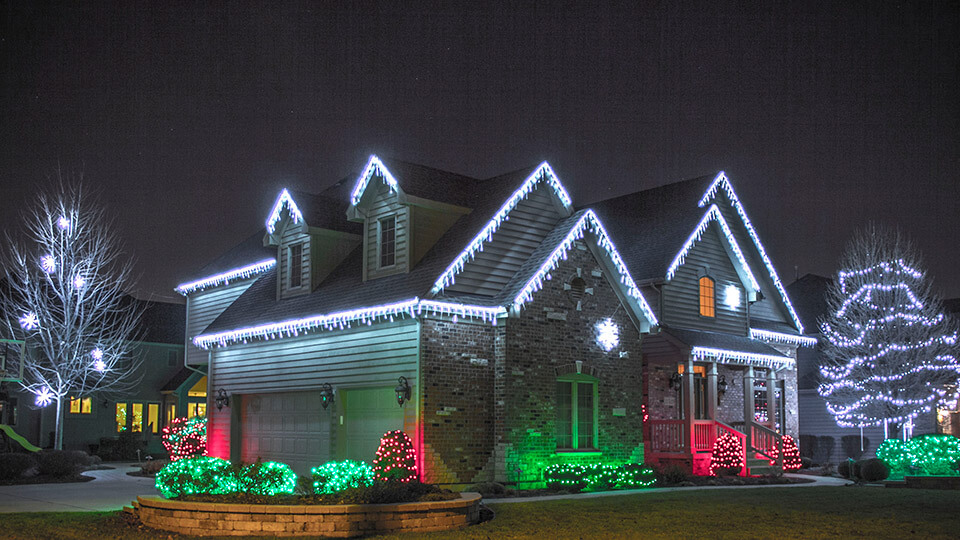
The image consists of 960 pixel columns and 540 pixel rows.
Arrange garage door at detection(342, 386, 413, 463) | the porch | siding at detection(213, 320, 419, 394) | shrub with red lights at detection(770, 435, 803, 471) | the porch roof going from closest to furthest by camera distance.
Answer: siding at detection(213, 320, 419, 394)
garage door at detection(342, 386, 413, 463)
the porch
the porch roof
shrub with red lights at detection(770, 435, 803, 471)

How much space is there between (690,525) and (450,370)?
26.2 feet

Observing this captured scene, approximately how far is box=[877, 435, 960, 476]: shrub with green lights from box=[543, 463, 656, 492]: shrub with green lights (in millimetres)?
6952

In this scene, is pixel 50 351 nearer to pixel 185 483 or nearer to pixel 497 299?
pixel 497 299

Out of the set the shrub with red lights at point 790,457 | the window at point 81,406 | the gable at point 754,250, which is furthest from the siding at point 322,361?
the window at point 81,406

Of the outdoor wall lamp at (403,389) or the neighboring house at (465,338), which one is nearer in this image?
the outdoor wall lamp at (403,389)

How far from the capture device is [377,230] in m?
23.0

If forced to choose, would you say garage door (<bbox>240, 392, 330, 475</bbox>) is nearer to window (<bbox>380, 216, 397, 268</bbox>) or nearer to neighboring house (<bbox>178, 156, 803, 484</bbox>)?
neighboring house (<bbox>178, 156, 803, 484</bbox>)

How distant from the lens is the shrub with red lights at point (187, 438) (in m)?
27.0

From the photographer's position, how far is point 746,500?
17.9 metres

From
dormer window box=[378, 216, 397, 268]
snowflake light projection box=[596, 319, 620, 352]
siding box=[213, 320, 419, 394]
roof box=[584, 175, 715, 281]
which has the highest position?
roof box=[584, 175, 715, 281]

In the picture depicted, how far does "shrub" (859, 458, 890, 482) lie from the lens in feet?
77.2

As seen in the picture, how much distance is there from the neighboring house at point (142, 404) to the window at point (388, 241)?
2155cm

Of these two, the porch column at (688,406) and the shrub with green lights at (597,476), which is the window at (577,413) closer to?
the shrub with green lights at (597,476)

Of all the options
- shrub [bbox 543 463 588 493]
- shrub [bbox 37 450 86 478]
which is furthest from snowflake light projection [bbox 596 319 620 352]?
shrub [bbox 37 450 86 478]
